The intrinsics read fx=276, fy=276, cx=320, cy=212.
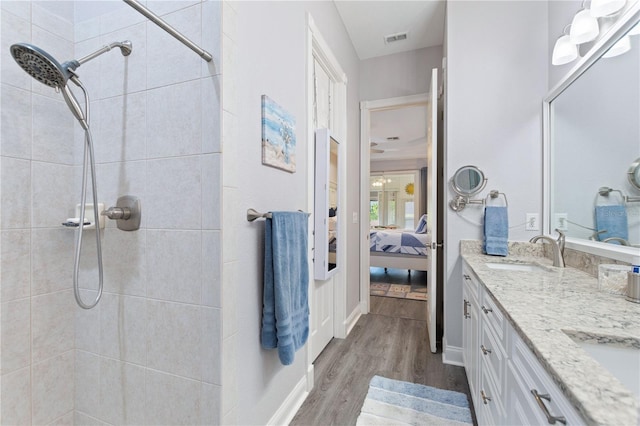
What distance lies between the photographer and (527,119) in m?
2.06

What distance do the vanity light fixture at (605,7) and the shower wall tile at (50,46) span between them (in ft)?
8.19

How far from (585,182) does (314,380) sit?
2102 mm

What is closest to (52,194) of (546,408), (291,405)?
(291,405)

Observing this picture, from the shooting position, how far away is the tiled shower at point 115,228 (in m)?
1.07

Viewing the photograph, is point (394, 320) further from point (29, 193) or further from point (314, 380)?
point (29, 193)

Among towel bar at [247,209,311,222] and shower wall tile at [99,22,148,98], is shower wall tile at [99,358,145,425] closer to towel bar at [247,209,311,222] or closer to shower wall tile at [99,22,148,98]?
towel bar at [247,209,311,222]

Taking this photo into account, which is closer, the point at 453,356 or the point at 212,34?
the point at 212,34

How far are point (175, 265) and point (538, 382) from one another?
1221mm

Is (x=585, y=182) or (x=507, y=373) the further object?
(x=585, y=182)

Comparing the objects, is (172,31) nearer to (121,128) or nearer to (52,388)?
(121,128)

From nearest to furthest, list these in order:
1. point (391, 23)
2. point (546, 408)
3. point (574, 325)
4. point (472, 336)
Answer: point (546, 408), point (574, 325), point (472, 336), point (391, 23)

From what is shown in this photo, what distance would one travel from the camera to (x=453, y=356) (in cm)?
219

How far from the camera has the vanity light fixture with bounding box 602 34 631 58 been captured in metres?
1.24

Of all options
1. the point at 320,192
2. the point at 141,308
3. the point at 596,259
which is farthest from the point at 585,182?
the point at 141,308
